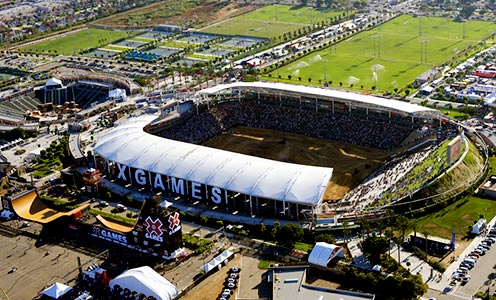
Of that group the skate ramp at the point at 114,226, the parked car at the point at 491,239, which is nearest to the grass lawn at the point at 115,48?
the skate ramp at the point at 114,226

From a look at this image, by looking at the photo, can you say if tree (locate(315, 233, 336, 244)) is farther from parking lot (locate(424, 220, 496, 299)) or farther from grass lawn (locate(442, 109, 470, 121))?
grass lawn (locate(442, 109, 470, 121))

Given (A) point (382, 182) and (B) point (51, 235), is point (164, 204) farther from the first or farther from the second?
(A) point (382, 182)

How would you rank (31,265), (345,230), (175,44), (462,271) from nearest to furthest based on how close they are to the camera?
(462,271), (345,230), (31,265), (175,44)

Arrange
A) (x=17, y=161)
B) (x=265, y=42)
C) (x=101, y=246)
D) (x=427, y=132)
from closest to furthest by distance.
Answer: (x=101, y=246) < (x=427, y=132) < (x=17, y=161) < (x=265, y=42)

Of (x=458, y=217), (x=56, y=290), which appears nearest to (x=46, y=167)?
(x=56, y=290)

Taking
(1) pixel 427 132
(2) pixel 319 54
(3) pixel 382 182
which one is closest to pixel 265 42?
(2) pixel 319 54

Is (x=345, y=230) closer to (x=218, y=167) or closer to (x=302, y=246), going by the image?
(x=302, y=246)
